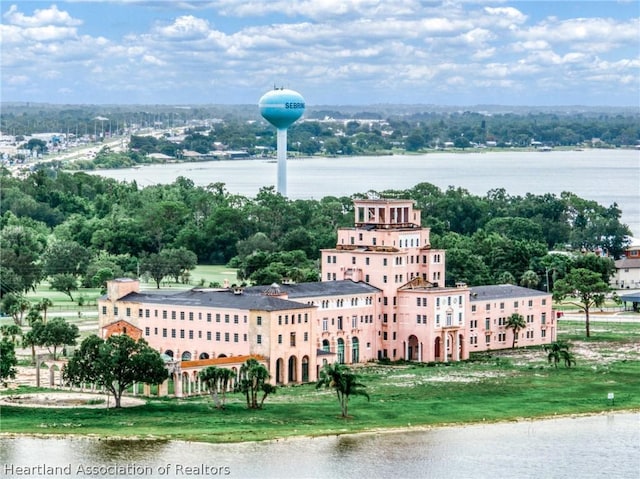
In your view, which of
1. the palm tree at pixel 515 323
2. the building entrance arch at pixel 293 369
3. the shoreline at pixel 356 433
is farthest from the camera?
the palm tree at pixel 515 323

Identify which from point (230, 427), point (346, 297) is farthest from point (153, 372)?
point (346, 297)

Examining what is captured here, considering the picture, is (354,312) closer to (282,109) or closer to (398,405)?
(398,405)

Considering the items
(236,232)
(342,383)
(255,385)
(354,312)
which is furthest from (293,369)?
(236,232)

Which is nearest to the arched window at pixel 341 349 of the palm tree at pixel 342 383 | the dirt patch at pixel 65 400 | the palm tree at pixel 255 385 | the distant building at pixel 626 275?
the palm tree at pixel 255 385

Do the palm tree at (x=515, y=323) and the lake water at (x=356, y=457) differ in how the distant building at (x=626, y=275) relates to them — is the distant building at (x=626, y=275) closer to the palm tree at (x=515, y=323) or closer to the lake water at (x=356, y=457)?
the palm tree at (x=515, y=323)

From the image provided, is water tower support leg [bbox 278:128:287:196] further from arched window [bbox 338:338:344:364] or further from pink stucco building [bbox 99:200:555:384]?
arched window [bbox 338:338:344:364]
